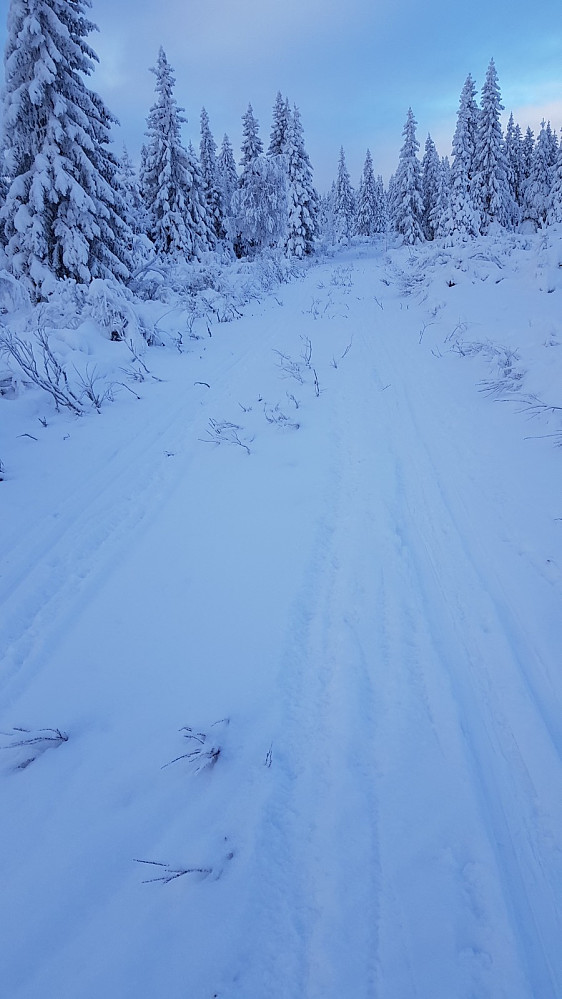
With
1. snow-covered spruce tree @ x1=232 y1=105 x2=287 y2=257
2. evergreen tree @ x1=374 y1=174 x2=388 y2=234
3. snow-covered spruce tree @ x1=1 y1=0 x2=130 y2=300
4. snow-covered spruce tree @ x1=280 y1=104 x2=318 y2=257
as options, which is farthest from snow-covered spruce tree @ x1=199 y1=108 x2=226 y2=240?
evergreen tree @ x1=374 y1=174 x2=388 y2=234

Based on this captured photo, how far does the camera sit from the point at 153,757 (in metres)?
1.78

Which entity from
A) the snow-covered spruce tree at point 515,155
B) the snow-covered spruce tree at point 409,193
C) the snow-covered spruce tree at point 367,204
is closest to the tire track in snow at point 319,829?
the snow-covered spruce tree at point 409,193

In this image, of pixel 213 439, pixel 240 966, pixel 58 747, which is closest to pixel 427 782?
pixel 240 966

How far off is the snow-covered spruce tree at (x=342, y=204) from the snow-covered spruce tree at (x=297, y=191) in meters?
20.7

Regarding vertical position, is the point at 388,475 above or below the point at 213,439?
below

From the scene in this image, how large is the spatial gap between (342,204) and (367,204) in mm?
3595

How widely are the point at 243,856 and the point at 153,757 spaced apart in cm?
55

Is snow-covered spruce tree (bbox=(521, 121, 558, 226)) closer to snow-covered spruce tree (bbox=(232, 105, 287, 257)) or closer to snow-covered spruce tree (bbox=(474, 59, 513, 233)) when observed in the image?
snow-covered spruce tree (bbox=(474, 59, 513, 233))

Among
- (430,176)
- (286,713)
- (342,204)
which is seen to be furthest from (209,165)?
(286,713)

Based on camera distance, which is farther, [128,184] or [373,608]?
[128,184]

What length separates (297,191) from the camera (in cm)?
3419

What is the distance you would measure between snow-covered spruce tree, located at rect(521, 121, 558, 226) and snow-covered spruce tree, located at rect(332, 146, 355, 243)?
71.1 feet

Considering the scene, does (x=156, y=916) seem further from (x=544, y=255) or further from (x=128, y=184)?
(x=128, y=184)

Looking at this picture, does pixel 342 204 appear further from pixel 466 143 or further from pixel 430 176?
pixel 466 143
